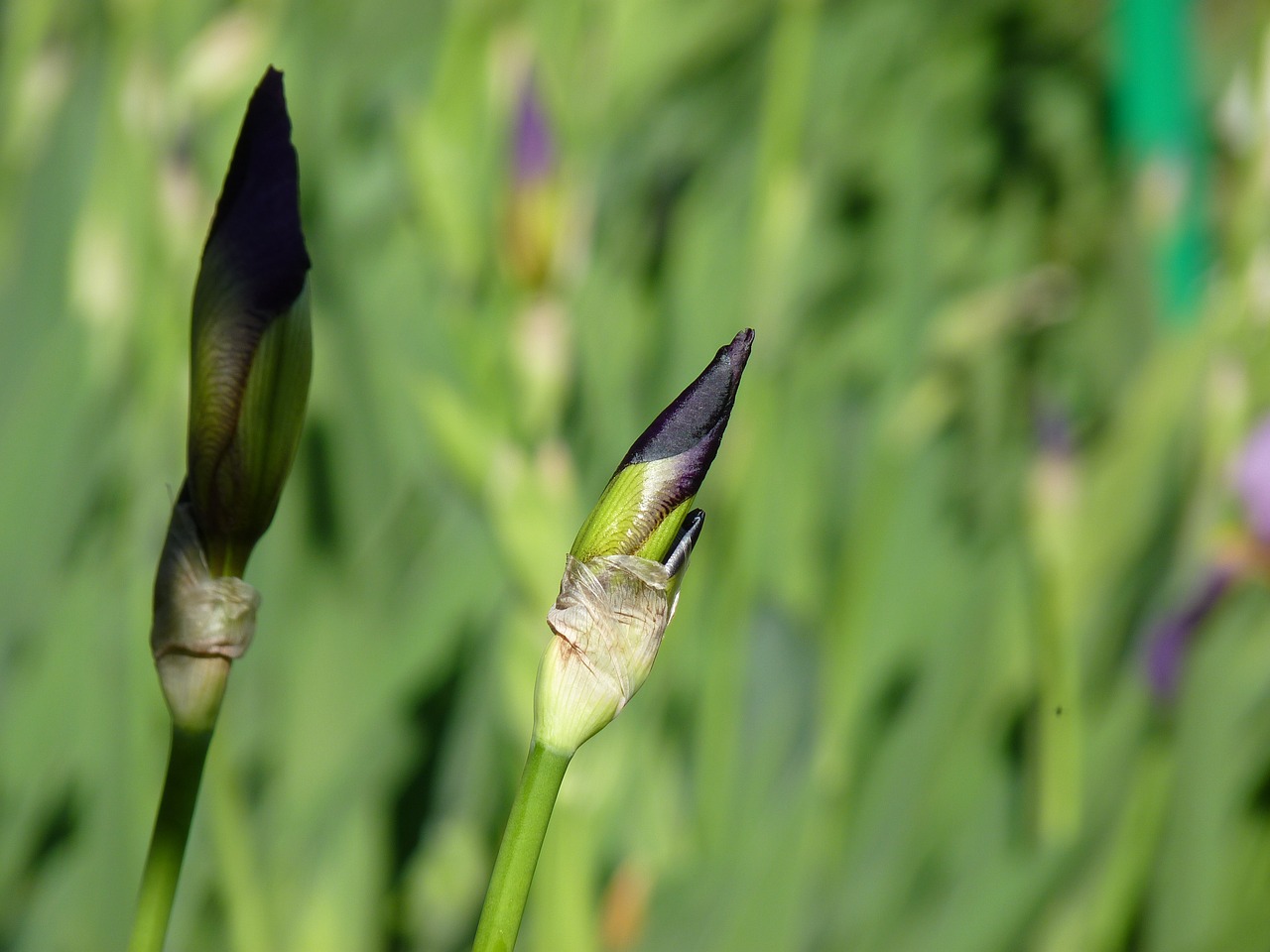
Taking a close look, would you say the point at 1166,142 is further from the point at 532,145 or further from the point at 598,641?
the point at 598,641

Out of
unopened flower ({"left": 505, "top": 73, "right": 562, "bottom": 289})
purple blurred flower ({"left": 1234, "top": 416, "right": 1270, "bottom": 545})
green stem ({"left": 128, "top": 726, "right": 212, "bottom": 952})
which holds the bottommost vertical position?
green stem ({"left": 128, "top": 726, "right": 212, "bottom": 952})

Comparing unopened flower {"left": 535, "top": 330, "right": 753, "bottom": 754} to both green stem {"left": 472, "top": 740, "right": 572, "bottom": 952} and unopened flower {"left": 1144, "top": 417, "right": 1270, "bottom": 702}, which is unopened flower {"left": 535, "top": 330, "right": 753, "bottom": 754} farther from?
unopened flower {"left": 1144, "top": 417, "right": 1270, "bottom": 702}

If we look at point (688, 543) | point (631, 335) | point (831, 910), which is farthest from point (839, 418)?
point (688, 543)

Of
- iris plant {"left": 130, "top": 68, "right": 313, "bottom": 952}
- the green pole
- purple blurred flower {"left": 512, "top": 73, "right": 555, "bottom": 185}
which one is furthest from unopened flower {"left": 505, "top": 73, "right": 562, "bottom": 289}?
the green pole

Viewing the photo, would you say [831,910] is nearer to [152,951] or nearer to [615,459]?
[615,459]

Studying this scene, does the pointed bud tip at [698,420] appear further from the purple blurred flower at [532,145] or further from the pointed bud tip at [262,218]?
the purple blurred flower at [532,145]
